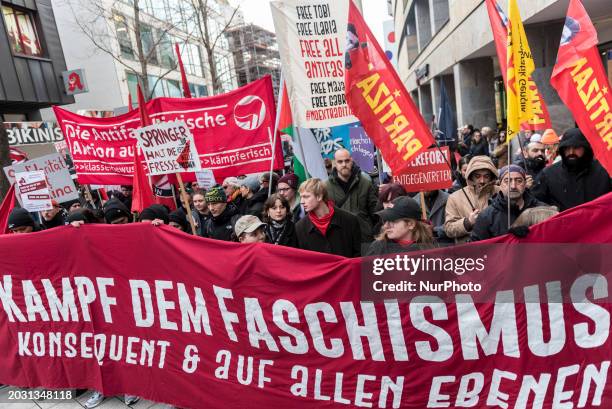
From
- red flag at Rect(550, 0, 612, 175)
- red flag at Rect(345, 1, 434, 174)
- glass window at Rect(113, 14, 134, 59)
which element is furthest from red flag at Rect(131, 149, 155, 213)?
glass window at Rect(113, 14, 134, 59)

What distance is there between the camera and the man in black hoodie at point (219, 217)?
4.52 meters

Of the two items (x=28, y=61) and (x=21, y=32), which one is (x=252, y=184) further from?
(x=21, y=32)

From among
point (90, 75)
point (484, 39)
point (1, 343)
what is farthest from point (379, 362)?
point (90, 75)

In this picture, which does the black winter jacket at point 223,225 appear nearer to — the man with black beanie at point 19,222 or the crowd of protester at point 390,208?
the crowd of protester at point 390,208

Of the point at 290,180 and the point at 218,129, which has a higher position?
the point at 218,129

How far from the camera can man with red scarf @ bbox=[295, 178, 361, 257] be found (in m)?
3.74

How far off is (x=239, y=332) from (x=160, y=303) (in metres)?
0.72

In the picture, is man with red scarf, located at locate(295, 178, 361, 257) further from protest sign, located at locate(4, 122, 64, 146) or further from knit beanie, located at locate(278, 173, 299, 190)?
protest sign, located at locate(4, 122, 64, 146)

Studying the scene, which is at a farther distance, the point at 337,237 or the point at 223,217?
the point at 223,217

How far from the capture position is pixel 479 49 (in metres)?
14.9

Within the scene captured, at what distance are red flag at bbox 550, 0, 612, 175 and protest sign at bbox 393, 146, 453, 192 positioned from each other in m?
1.50

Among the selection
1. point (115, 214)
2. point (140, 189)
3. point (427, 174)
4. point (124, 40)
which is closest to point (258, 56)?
point (124, 40)

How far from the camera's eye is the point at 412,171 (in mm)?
4500

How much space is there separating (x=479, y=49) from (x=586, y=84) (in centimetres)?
1324
